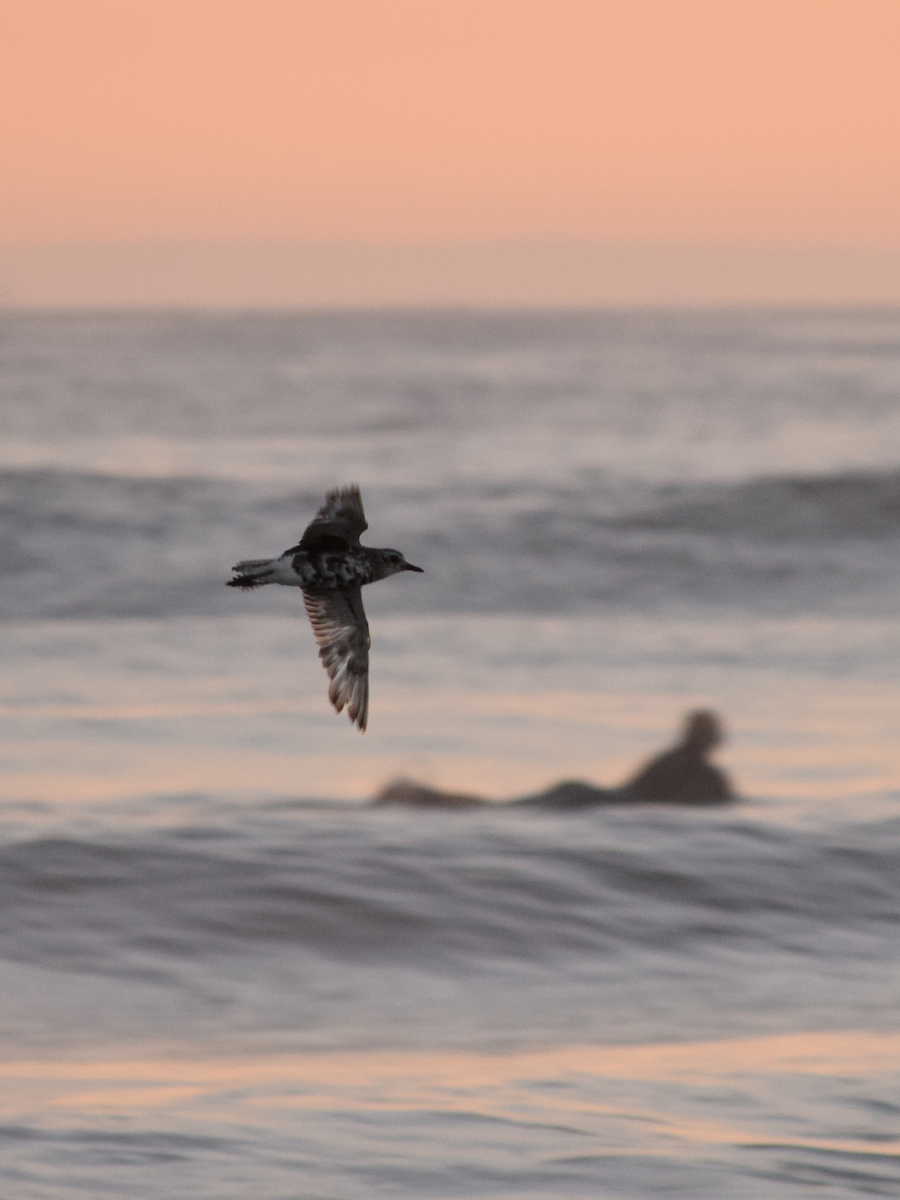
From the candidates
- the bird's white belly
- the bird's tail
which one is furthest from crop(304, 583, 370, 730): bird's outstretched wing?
the bird's tail

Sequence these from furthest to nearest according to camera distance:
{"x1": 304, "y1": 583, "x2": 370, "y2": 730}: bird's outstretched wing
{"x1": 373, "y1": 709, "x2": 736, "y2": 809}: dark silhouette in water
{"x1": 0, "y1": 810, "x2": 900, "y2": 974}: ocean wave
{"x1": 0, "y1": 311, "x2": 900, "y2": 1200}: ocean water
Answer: {"x1": 373, "y1": 709, "x2": 736, "y2": 809}: dark silhouette in water
{"x1": 0, "y1": 810, "x2": 900, "y2": 974}: ocean wave
{"x1": 0, "y1": 311, "x2": 900, "y2": 1200}: ocean water
{"x1": 304, "y1": 583, "x2": 370, "y2": 730}: bird's outstretched wing

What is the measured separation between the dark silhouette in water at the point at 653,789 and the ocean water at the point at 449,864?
0.61ft

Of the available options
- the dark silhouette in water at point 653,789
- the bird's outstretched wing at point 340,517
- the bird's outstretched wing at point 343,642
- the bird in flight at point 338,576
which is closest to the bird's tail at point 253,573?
the bird in flight at point 338,576

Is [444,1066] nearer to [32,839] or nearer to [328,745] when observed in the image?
[32,839]

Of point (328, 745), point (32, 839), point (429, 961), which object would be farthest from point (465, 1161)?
point (328, 745)

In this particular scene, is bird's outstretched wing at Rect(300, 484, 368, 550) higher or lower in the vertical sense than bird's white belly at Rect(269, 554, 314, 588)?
higher

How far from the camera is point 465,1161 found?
5.89 metres

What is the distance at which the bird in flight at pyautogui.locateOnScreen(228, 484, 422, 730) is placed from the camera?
209 inches

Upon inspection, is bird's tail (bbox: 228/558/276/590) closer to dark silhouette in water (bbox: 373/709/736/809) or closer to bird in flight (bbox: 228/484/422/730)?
bird in flight (bbox: 228/484/422/730)

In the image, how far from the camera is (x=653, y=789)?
10.8m

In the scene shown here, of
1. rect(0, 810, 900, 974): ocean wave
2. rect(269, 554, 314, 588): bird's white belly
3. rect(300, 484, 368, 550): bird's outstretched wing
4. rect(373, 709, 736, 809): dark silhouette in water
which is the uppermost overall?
rect(300, 484, 368, 550): bird's outstretched wing

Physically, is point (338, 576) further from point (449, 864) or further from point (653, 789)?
point (653, 789)

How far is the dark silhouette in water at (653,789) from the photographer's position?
10406 mm

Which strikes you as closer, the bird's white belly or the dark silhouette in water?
the bird's white belly
